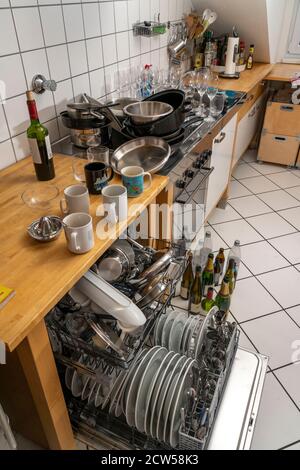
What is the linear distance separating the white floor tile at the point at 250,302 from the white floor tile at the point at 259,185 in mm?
1107

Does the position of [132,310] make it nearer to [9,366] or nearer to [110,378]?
[110,378]

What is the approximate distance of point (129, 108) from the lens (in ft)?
4.94

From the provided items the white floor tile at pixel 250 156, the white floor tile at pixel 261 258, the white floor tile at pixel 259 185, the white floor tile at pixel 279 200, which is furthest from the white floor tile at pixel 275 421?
the white floor tile at pixel 250 156

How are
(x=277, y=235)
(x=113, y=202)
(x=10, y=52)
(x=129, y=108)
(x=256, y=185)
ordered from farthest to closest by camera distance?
1. (x=256, y=185)
2. (x=277, y=235)
3. (x=129, y=108)
4. (x=10, y=52)
5. (x=113, y=202)

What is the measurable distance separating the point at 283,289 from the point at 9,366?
4.83 feet

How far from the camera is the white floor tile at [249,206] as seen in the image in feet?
8.25

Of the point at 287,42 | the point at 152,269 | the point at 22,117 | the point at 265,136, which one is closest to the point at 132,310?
the point at 152,269

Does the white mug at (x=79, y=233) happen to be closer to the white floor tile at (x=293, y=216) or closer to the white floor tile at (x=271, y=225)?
the white floor tile at (x=271, y=225)

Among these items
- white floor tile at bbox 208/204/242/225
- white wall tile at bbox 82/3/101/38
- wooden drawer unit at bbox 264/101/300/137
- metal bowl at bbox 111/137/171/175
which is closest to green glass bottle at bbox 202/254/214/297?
metal bowl at bbox 111/137/171/175

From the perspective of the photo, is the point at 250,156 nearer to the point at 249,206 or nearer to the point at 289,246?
the point at 249,206

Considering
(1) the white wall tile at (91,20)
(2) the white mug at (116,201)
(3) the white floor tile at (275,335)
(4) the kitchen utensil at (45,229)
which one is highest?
(1) the white wall tile at (91,20)

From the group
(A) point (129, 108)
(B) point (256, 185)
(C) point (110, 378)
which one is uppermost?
(A) point (129, 108)

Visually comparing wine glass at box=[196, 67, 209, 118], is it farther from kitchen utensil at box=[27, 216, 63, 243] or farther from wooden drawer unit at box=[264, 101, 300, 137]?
kitchen utensil at box=[27, 216, 63, 243]

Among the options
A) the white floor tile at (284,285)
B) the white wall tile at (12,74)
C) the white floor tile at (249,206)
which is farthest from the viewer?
the white floor tile at (249,206)
